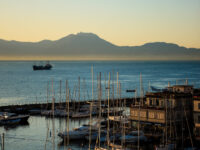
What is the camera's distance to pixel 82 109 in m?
75.6

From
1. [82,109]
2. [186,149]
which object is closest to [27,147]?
[186,149]

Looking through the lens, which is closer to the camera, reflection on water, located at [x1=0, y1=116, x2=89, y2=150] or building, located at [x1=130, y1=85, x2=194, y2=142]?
building, located at [x1=130, y1=85, x2=194, y2=142]

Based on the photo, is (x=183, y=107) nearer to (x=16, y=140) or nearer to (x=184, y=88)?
(x=184, y=88)

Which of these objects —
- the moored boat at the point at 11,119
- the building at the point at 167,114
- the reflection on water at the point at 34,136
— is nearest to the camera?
the building at the point at 167,114

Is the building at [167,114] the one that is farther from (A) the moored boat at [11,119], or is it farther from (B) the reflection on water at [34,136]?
(A) the moored boat at [11,119]

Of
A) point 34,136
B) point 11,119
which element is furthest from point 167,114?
point 11,119

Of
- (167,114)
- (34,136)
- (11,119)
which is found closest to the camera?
(167,114)

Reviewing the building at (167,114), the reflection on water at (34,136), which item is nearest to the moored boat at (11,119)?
the reflection on water at (34,136)

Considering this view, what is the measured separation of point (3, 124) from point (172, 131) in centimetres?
2897

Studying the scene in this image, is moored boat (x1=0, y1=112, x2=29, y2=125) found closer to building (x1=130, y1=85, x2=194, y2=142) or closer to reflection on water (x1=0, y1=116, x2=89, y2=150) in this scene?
reflection on water (x1=0, y1=116, x2=89, y2=150)

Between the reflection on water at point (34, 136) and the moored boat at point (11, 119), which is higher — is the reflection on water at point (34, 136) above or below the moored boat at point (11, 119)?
below

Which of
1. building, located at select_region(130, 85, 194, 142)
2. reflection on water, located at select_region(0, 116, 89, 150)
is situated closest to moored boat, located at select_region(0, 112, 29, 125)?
reflection on water, located at select_region(0, 116, 89, 150)

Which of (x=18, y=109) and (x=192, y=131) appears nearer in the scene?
(x=192, y=131)

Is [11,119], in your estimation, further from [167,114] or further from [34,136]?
[167,114]
